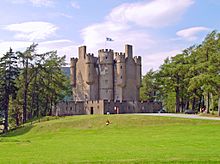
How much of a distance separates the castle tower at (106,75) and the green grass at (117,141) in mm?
23365

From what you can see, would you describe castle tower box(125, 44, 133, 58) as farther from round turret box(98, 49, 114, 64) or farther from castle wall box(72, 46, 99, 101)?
castle wall box(72, 46, 99, 101)

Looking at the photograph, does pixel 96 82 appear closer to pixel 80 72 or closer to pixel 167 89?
pixel 80 72

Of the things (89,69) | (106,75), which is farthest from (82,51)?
(106,75)

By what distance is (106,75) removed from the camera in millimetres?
75938

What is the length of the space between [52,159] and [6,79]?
49860 mm

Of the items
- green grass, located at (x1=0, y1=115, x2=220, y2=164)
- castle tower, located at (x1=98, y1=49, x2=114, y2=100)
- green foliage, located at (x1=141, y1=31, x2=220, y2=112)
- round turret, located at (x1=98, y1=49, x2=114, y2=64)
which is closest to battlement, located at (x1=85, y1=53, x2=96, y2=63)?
castle tower, located at (x1=98, y1=49, x2=114, y2=100)

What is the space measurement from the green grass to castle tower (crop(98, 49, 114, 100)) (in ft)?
76.7

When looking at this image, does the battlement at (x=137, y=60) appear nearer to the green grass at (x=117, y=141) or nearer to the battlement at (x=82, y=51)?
the battlement at (x=82, y=51)

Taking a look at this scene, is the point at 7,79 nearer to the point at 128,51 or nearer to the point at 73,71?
the point at 73,71

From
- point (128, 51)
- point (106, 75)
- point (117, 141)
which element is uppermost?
point (128, 51)

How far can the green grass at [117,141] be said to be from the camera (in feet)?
59.7

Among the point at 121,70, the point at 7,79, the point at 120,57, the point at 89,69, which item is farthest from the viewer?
the point at 89,69

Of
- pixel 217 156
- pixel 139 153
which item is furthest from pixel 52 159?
pixel 217 156

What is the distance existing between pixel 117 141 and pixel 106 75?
47986 mm
